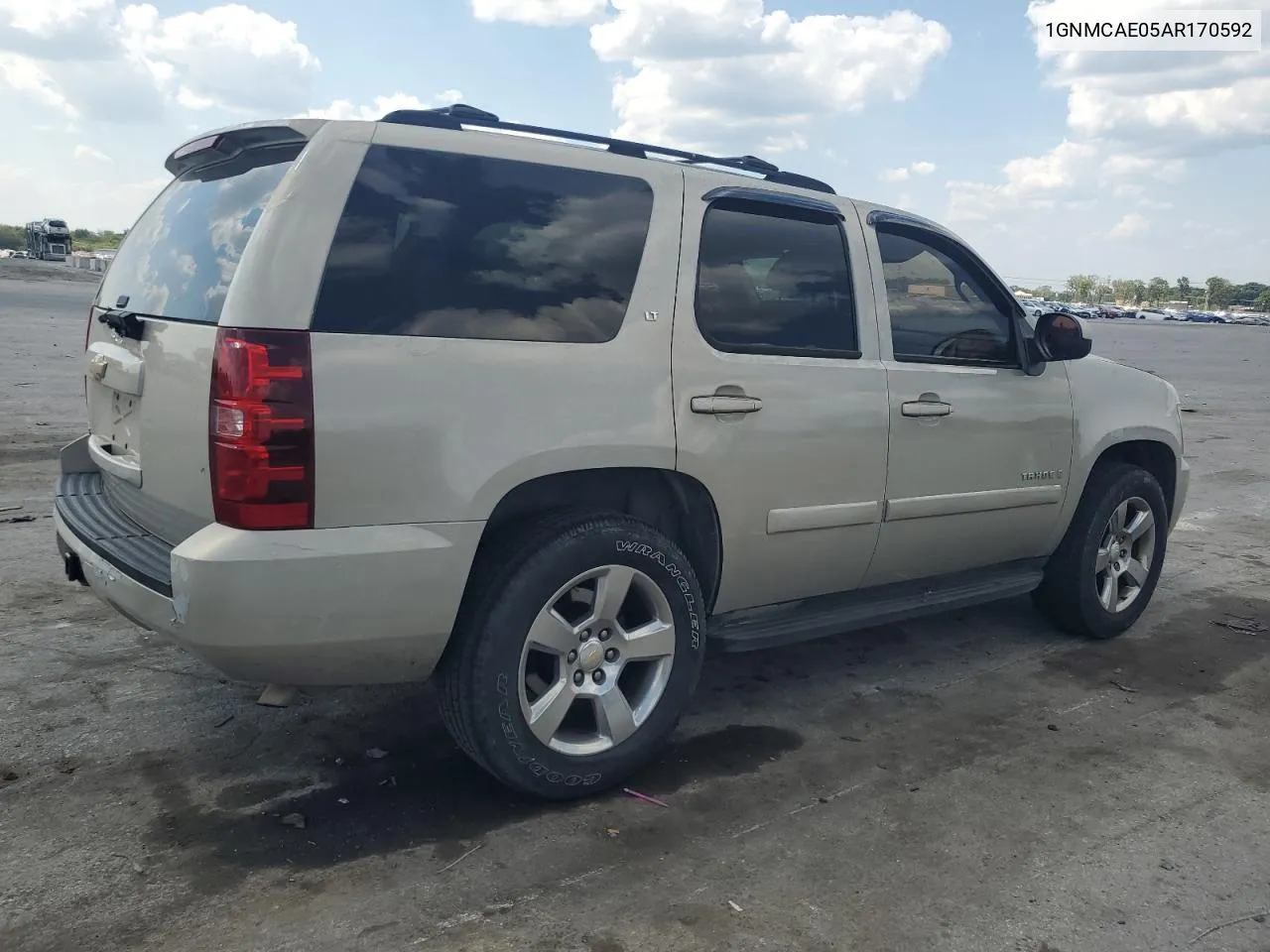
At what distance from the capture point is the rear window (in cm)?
288

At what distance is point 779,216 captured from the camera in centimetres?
375

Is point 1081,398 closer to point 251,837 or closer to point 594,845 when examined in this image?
point 594,845

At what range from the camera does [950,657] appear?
473 centimetres

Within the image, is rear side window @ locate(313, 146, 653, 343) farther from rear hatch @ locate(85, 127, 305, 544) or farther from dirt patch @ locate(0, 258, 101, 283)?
dirt patch @ locate(0, 258, 101, 283)

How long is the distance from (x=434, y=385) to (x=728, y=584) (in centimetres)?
134

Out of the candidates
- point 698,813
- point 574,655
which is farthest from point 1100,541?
point 574,655

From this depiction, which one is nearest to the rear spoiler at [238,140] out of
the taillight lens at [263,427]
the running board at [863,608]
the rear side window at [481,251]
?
the rear side window at [481,251]

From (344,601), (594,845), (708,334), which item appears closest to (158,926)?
(344,601)

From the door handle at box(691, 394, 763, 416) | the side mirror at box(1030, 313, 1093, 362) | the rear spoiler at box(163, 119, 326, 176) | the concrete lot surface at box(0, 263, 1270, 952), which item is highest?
the rear spoiler at box(163, 119, 326, 176)

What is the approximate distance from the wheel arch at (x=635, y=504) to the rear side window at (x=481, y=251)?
443mm

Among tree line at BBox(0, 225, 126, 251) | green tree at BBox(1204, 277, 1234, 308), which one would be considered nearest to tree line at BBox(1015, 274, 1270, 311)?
green tree at BBox(1204, 277, 1234, 308)

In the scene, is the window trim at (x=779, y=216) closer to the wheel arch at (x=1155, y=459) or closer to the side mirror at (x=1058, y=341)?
the side mirror at (x=1058, y=341)

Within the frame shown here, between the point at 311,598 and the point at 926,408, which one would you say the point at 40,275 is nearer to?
the point at 926,408

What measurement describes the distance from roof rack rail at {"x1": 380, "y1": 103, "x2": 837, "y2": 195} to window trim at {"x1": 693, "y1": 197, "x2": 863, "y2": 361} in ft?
0.48
